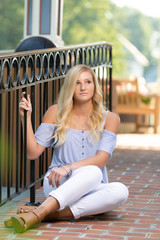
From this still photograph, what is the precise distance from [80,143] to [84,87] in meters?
0.36

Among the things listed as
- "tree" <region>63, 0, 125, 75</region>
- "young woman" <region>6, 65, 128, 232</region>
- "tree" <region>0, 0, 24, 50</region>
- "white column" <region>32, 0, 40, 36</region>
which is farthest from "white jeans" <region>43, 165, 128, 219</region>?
"tree" <region>63, 0, 125, 75</region>

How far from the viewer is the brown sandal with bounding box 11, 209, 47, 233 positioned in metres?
2.99

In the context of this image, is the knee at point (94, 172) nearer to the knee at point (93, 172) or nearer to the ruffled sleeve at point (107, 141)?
the knee at point (93, 172)

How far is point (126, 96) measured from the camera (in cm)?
1050

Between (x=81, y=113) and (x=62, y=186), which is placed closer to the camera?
(x=62, y=186)

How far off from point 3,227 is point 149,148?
3949 millimetres

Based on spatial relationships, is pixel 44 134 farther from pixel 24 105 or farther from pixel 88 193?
pixel 88 193

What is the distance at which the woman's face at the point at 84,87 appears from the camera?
3.48 metres

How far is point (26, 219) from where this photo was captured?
2.99 m

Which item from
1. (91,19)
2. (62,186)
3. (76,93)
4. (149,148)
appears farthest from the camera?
(91,19)

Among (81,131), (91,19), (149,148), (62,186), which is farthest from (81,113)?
(91,19)

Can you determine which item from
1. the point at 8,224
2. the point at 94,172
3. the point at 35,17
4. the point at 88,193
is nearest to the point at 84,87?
the point at 94,172

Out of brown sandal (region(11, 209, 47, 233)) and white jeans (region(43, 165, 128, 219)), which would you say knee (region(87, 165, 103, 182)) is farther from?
brown sandal (region(11, 209, 47, 233))

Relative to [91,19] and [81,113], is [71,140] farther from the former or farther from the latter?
[91,19]
